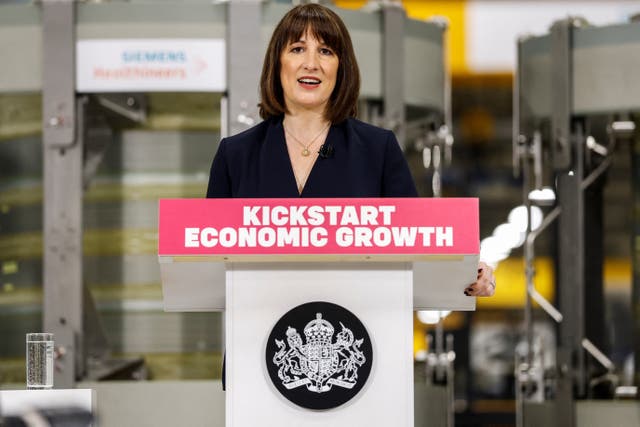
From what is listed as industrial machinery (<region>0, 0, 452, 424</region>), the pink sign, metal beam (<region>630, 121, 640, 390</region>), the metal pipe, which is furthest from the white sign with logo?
the pink sign

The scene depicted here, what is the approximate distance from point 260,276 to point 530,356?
5843 mm

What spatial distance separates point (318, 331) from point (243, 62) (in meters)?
5.22

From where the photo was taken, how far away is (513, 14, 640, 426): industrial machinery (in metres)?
7.61

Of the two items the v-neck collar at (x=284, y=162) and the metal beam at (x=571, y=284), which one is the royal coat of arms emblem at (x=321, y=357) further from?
the metal beam at (x=571, y=284)

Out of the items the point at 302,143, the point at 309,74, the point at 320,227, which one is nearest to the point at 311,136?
the point at 302,143

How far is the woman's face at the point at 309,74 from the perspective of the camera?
2555 mm

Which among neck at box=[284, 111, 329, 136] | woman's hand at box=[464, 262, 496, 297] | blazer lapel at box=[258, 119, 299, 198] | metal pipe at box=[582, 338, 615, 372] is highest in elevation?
neck at box=[284, 111, 329, 136]

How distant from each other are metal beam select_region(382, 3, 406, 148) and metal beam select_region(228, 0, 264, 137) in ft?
2.52

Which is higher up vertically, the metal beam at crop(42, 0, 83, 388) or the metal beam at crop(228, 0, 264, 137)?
the metal beam at crop(228, 0, 264, 137)

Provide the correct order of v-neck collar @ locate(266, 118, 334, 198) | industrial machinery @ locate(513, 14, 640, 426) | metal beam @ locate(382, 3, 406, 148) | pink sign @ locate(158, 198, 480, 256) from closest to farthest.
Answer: pink sign @ locate(158, 198, 480, 256)
v-neck collar @ locate(266, 118, 334, 198)
metal beam @ locate(382, 3, 406, 148)
industrial machinery @ locate(513, 14, 640, 426)

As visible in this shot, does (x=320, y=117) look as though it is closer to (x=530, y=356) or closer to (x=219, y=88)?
(x=219, y=88)

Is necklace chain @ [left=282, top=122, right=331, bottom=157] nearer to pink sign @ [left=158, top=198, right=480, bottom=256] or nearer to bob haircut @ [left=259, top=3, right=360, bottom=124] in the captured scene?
bob haircut @ [left=259, top=3, right=360, bottom=124]

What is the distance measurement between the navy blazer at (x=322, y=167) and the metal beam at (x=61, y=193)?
4.68 metres

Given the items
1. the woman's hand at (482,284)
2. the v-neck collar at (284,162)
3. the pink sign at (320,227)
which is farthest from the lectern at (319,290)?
the v-neck collar at (284,162)
